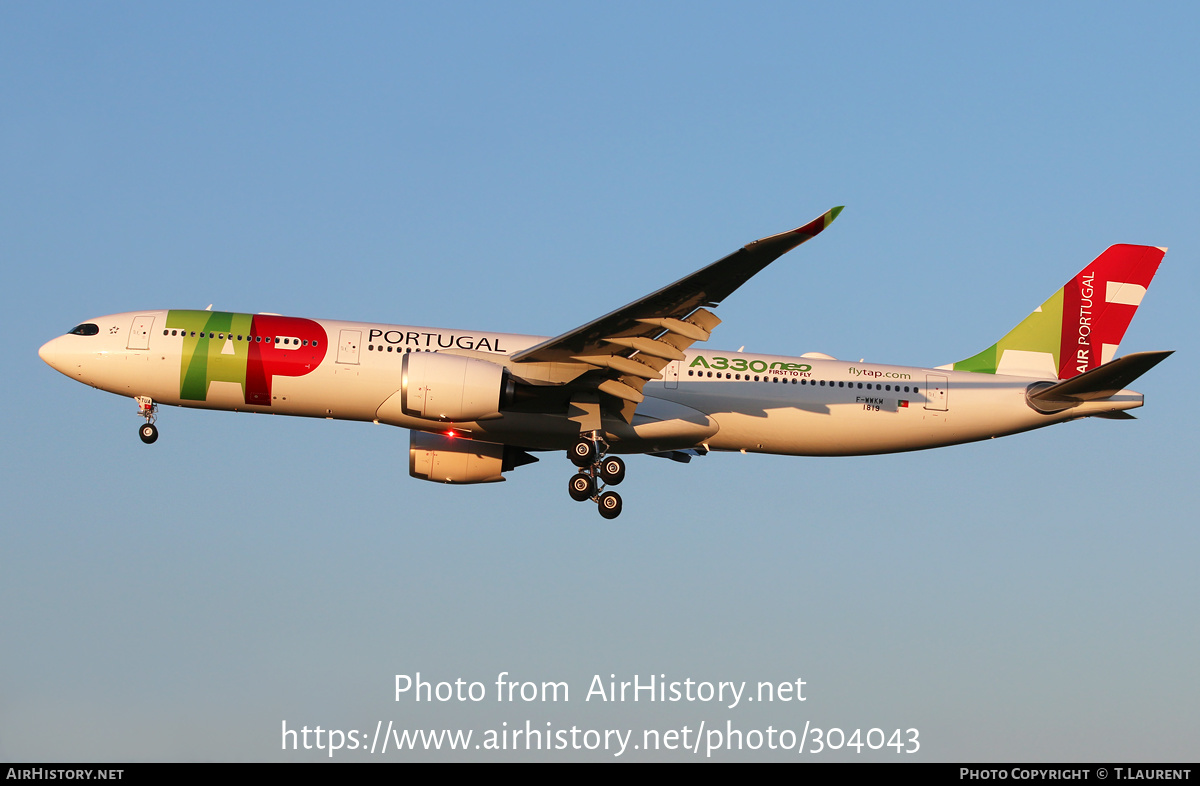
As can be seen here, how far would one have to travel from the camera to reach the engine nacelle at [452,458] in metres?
36.7

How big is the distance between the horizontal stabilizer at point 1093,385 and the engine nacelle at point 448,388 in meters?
14.1

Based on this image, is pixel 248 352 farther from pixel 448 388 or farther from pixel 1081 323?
pixel 1081 323

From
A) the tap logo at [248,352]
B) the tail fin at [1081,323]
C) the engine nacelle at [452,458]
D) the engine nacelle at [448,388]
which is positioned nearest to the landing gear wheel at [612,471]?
the engine nacelle at [448,388]

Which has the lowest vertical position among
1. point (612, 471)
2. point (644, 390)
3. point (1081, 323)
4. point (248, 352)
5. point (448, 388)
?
point (612, 471)

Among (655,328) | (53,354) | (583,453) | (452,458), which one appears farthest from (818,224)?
(53,354)

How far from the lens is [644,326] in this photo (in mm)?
30469

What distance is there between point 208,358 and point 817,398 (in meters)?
15.4

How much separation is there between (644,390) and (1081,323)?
43.8ft

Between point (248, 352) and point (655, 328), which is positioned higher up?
point (655, 328)

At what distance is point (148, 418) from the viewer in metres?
34.2

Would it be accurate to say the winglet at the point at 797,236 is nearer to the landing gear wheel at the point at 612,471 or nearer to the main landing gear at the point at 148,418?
the landing gear wheel at the point at 612,471

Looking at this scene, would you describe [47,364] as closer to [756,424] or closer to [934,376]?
[756,424]

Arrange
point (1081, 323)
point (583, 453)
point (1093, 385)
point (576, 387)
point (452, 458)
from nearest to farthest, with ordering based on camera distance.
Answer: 1. point (576, 387)
2. point (1093, 385)
3. point (583, 453)
4. point (452, 458)
5. point (1081, 323)

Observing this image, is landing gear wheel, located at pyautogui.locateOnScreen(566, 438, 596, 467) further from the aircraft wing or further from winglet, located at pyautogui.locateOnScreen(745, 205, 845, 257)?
winglet, located at pyautogui.locateOnScreen(745, 205, 845, 257)
